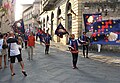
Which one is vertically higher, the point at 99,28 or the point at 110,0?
the point at 110,0

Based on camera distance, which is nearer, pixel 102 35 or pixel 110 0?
pixel 102 35

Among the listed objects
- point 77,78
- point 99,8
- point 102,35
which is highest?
point 99,8

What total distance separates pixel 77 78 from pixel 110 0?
12284 mm

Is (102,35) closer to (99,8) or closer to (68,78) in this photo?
(99,8)

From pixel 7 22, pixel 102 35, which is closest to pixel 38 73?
pixel 102 35

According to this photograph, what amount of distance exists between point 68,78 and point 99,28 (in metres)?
9.68

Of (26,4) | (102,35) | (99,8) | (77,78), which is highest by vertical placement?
(26,4)

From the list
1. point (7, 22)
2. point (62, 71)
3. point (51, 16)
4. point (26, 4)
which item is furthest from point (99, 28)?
point (26, 4)

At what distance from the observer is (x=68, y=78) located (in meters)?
8.46

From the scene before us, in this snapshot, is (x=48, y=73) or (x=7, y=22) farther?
(x=7, y=22)

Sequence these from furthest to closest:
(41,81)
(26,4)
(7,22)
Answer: (26,4)
(7,22)
(41,81)

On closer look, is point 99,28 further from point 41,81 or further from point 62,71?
point 41,81

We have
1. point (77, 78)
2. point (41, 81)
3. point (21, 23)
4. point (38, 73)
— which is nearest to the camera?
point (41, 81)

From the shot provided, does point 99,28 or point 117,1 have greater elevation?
point 117,1
